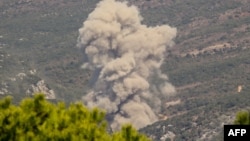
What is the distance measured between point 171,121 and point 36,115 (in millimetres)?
167458

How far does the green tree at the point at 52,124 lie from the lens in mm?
24516

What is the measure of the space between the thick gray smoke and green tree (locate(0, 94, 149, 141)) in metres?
125

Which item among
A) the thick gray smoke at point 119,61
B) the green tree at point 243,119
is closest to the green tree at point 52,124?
the green tree at point 243,119

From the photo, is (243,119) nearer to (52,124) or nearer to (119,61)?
(52,124)

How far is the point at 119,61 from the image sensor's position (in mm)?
157250

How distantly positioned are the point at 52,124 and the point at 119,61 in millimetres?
132232

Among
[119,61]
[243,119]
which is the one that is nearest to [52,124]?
[243,119]

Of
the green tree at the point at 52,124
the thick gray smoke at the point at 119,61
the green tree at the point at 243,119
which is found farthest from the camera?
the thick gray smoke at the point at 119,61

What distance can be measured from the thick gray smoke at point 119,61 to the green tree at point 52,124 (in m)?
125

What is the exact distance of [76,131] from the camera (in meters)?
24.6

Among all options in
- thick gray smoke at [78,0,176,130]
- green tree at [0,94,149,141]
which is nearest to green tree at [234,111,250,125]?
green tree at [0,94,149,141]

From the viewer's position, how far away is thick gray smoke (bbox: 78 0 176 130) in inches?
6256

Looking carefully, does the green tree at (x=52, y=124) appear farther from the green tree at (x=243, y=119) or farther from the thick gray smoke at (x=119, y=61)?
the thick gray smoke at (x=119, y=61)

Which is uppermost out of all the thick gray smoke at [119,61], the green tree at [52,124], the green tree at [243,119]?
the green tree at [243,119]
